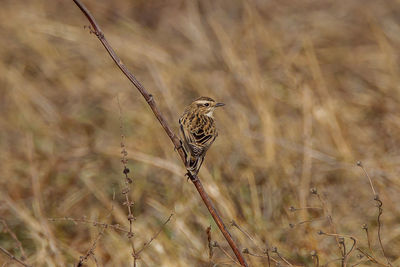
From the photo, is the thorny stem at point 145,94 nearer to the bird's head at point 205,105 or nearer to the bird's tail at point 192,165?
the bird's tail at point 192,165

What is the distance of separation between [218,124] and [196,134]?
205 cm

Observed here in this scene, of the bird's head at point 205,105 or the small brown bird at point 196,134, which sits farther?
the bird's head at point 205,105

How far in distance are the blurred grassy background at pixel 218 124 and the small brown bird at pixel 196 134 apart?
643mm

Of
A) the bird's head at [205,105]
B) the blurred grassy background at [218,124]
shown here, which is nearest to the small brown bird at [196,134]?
the bird's head at [205,105]

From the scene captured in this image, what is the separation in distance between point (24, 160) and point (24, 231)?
1.37m

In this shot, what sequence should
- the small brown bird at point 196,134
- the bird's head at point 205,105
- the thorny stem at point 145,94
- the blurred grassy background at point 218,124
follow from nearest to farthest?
the thorny stem at point 145,94 < the small brown bird at point 196,134 < the blurred grassy background at point 218,124 < the bird's head at point 205,105

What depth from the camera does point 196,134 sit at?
458 cm

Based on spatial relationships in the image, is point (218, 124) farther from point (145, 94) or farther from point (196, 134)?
point (145, 94)

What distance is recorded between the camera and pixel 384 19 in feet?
Answer: 30.9

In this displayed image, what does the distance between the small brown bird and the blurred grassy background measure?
2.11 ft

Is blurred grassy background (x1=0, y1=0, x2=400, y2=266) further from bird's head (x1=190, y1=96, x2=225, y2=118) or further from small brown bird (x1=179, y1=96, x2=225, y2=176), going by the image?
small brown bird (x1=179, y1=96, x2=225, y2=176)

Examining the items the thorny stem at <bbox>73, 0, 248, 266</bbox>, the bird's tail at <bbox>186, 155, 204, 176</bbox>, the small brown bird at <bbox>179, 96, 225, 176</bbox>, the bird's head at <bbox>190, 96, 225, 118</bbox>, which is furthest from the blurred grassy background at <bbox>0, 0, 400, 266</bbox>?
the thorny stem at <bbox>73, 0, 248, 266</bbox>

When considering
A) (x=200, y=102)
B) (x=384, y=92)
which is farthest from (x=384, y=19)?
(x=200, y=102)

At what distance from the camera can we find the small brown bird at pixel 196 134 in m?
4.18
